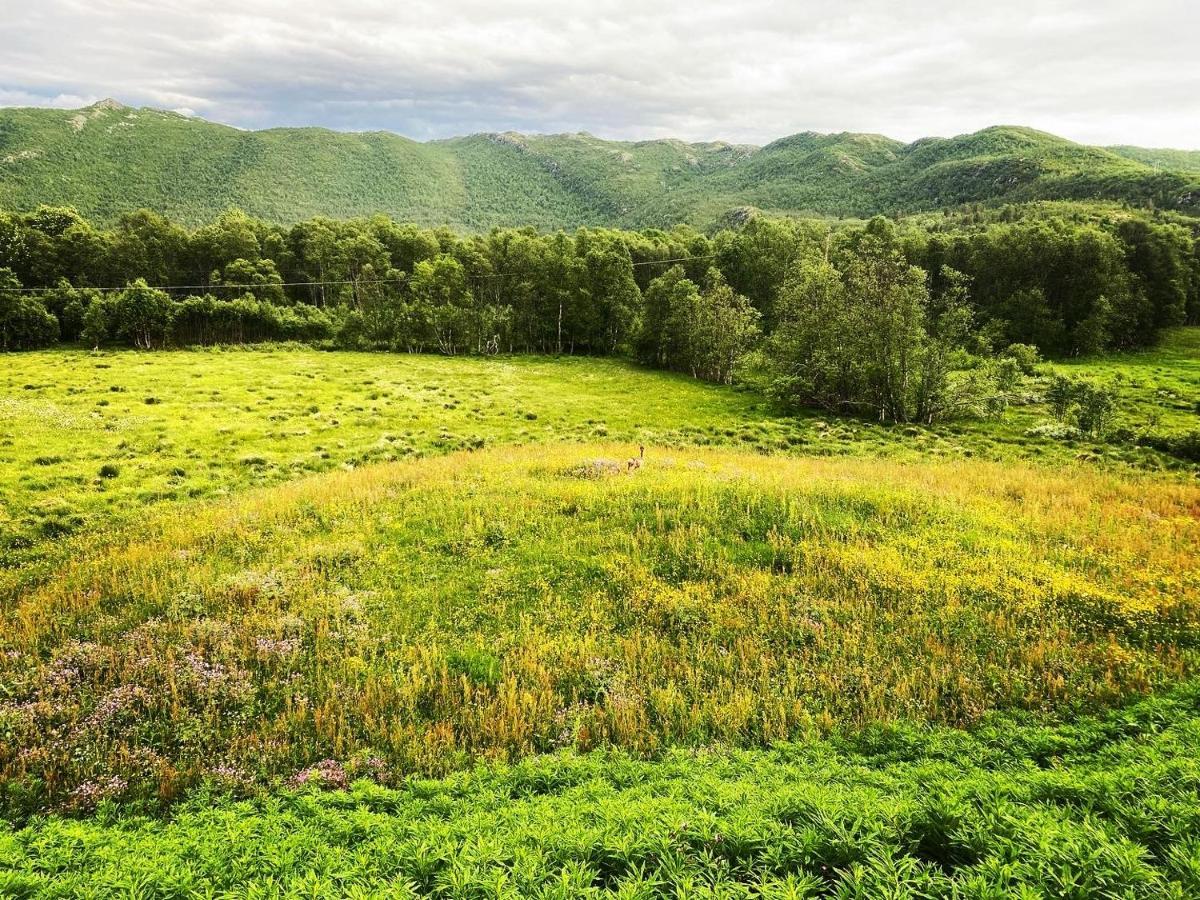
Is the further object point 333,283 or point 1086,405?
point 333,283

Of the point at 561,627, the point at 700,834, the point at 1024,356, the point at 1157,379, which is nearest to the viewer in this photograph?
the point at 700,834

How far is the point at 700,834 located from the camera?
5105 millimetres

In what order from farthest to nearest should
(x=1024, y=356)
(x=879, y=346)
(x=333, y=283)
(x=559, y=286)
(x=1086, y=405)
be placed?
(x=333, y=283) < (x=559, y=286) < (x=1024, y=356) < (x=879, y=346) < (x=1086, y=405)

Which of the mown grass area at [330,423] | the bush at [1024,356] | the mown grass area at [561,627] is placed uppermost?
the bush at [1024,356]

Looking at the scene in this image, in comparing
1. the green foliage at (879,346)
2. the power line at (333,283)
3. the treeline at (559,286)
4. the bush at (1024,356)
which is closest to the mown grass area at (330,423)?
the bush at (1024,356)

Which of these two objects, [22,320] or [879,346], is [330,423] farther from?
[22,320]

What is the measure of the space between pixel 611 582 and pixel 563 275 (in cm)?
7044

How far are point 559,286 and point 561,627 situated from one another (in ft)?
236

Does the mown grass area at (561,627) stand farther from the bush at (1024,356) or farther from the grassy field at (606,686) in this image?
the bush at (1024,356)

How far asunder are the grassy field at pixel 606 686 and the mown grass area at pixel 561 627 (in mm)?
69

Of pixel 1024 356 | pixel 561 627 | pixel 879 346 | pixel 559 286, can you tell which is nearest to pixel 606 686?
pixel 561 627

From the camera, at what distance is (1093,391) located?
3594 centimetres

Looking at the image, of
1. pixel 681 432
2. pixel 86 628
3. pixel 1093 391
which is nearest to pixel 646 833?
pixel 86 628

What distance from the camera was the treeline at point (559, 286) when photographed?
67125mm
